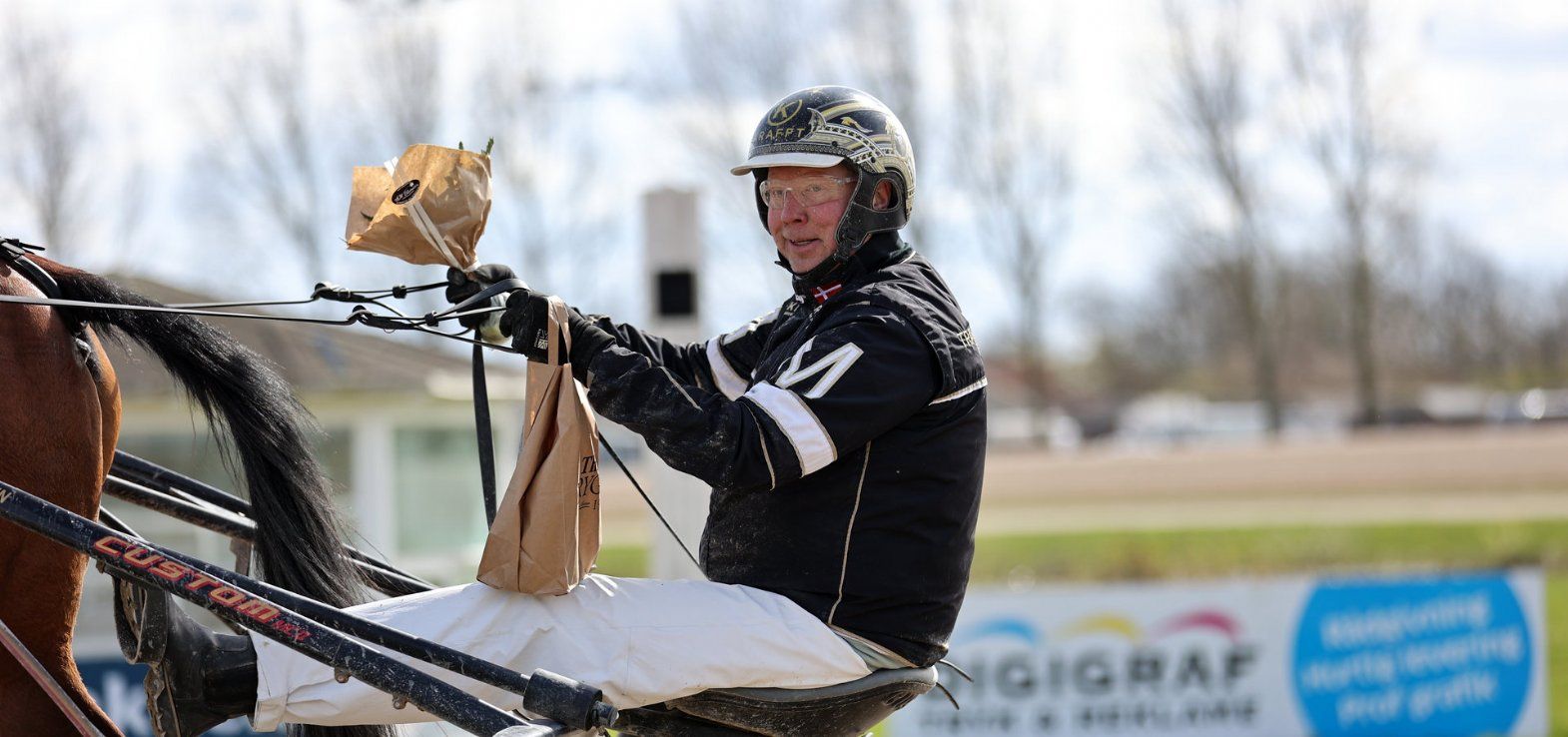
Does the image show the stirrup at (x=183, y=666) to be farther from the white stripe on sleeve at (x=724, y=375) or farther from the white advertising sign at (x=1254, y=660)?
the white advertising sign at (x=1254, y=660)

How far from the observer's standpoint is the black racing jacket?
2.78m

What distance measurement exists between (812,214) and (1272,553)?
44.6 ft

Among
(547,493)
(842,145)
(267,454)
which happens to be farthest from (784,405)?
(267,454)

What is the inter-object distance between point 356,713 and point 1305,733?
6701mm

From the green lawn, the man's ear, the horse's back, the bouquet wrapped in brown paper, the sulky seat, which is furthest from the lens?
the green lawn

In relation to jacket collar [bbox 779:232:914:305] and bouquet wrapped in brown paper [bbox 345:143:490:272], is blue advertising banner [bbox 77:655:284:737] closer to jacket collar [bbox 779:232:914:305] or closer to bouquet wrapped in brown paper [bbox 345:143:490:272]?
bouquet wrapped in brown paper [bbox 345:143:490:272]

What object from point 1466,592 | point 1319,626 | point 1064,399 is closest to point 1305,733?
point 1319,626

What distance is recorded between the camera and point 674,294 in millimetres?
7020

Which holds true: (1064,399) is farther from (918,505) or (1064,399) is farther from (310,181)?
(918,505)

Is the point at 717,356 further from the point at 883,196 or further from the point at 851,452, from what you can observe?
the point at 851,452

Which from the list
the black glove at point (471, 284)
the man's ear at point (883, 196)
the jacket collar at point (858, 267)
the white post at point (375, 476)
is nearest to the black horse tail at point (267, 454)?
the black glove at point (471, 284)

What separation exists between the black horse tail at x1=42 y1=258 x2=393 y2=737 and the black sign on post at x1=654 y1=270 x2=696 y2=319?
3887mm

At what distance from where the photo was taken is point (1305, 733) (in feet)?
27.1

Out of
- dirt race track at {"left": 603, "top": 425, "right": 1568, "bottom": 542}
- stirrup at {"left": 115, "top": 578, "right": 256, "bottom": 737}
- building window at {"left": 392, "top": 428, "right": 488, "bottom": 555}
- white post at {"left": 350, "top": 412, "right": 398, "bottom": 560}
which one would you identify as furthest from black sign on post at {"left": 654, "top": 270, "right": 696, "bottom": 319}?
dirt race track at {"left": 603, "top": 425, "right": 1568, "bottom": 542}
